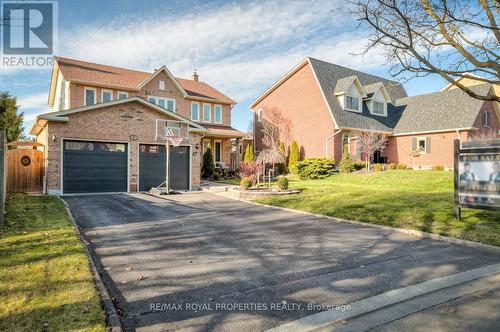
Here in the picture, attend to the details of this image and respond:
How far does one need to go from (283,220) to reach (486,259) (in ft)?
18.5

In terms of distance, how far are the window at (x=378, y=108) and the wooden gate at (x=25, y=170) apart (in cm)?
2701

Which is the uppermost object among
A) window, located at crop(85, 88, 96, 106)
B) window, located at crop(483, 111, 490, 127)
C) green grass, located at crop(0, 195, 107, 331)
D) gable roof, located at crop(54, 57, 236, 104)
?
gable roof, located at crop(54, 57, 236, 104)

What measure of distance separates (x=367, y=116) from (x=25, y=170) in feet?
86.2

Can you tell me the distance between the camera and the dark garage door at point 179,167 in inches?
783

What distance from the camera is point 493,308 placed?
4.39 m

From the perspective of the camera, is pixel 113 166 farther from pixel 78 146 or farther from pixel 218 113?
pixel 218 113

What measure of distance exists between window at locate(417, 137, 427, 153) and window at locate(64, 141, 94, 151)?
86.6 feet

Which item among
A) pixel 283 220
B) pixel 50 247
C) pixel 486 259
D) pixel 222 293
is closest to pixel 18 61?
pixel 50 247

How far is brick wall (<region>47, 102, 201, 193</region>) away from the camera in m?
16.4

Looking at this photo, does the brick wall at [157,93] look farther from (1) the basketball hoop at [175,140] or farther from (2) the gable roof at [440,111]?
(2) the gable roof at [440,111]

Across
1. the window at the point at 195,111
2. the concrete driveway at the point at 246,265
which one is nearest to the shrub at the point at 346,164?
the window at the point at 195,111

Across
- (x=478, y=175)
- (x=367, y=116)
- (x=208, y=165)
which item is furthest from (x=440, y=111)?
(x=478, y=175)

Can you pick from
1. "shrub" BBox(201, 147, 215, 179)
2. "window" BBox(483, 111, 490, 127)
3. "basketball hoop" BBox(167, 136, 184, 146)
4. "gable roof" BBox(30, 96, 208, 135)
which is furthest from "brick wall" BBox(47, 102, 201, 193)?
"window" BBox(483, 111, 490, 127)

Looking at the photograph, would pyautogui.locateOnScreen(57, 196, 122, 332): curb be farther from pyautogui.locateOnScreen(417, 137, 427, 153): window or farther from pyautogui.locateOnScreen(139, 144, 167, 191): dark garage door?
pyautogui.locateOnScreen(417, 137, 427, 153): window
